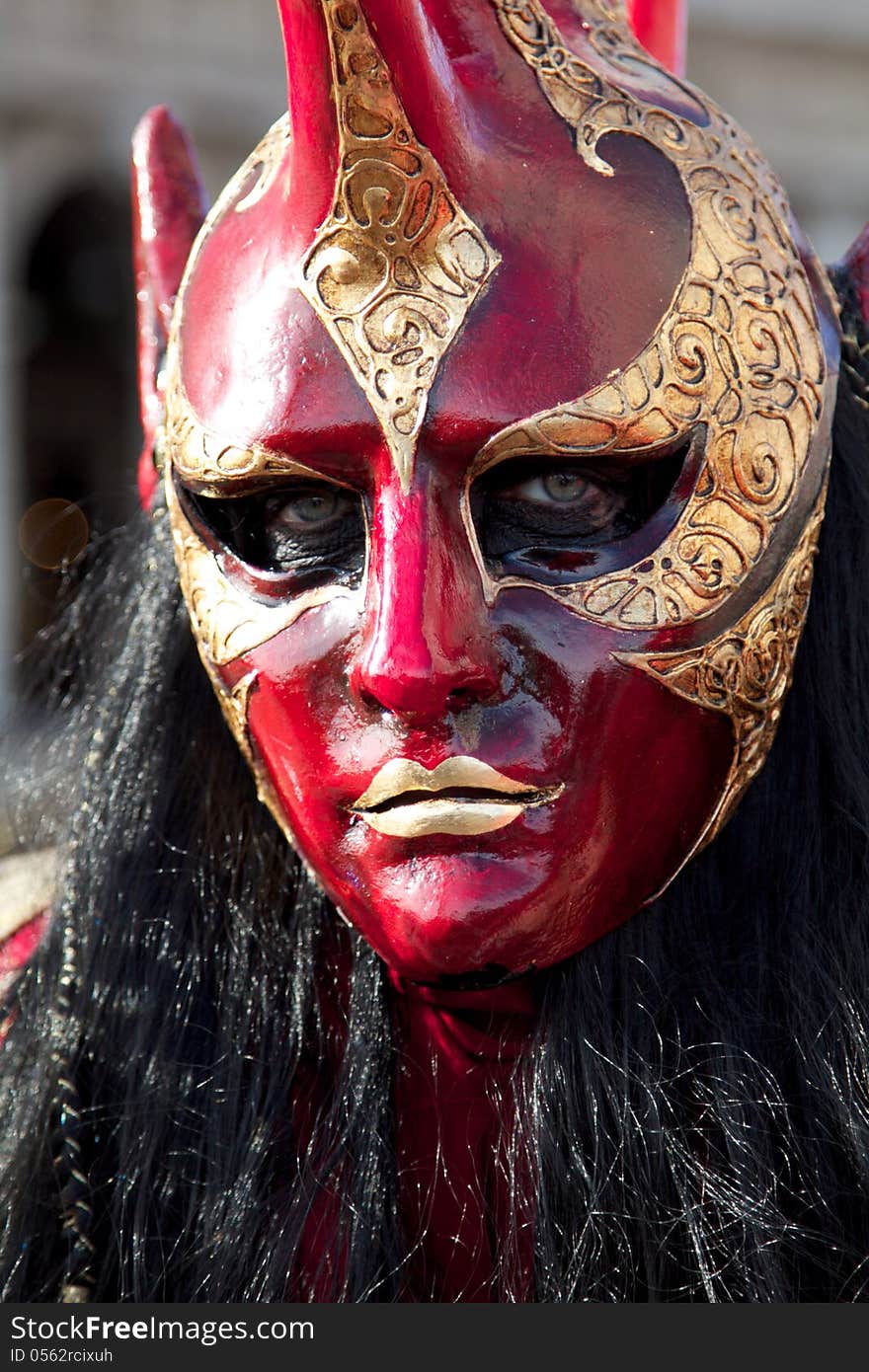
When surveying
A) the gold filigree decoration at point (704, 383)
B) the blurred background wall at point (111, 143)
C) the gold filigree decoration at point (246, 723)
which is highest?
the gold filigree decoration at point (704, 383)

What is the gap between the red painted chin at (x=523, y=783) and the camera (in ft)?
4.43

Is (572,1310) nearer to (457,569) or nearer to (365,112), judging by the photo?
(457,569)

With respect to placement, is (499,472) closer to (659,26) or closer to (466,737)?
(466,737)

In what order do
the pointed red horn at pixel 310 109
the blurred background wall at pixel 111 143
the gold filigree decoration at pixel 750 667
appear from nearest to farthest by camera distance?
the pointed red horn at pixel 310 109 < the gold filigree decoration at pixel 750 667 < the blurred background wall at pixel 111 143

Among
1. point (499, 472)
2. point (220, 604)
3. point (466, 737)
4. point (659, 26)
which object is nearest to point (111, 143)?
point (659, 26)

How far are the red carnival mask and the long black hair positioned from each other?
12 centimetres

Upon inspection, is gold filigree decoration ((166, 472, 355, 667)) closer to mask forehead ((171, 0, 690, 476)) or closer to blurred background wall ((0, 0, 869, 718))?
mask forehead ((171, 0, 690, 476))

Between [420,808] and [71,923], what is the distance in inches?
22.0

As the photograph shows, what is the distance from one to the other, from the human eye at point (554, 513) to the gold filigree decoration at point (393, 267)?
0.09 metres

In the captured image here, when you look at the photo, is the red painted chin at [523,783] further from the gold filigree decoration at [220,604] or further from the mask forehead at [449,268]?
the mask forehead at [449,268]

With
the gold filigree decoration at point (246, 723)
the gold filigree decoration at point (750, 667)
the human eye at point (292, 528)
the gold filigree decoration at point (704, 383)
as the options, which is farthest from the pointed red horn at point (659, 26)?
the gold filigree decoration at point (246, 723)

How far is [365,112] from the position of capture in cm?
132

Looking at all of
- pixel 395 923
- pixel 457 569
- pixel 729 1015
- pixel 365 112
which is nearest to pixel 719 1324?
pixel 729 1015

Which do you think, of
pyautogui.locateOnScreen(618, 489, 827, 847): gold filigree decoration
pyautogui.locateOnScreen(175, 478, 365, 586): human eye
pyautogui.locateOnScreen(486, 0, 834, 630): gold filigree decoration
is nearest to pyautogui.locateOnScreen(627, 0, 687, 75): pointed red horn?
pyautogui.locateOnScreen(486, 0, 834, 630): gold filigree decoration
